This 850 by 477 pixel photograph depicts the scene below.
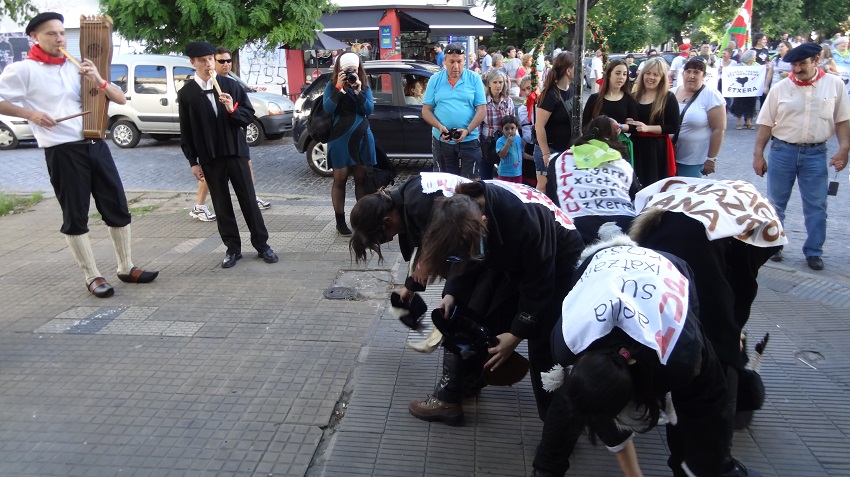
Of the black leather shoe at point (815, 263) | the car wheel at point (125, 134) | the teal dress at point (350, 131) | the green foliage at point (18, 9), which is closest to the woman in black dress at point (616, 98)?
the black leather shoe at point (815, 263)

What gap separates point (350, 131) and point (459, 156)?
1.12 meters

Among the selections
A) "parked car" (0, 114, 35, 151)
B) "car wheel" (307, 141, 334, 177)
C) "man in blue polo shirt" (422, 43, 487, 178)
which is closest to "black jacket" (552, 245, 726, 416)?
"man in blue polo shirt" (422, 43, 487, 178)

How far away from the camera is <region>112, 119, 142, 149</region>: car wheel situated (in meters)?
13.4

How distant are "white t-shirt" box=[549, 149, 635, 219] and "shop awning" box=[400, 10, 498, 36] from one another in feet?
64.4

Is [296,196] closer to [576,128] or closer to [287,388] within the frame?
[576,128]

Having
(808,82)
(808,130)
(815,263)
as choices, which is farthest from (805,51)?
(815,263)

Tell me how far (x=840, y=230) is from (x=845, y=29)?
107ft

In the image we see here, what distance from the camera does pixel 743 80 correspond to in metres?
13.4

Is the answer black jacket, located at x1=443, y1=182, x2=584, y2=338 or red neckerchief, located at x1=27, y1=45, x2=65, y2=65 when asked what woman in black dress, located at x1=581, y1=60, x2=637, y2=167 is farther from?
red neckerchief, located at x1=27, y1=45, x2=65, y2=65

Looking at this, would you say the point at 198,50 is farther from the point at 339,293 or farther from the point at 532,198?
the point at 532,198

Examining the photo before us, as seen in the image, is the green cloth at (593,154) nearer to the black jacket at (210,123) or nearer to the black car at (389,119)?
the black jacket at (210,123)

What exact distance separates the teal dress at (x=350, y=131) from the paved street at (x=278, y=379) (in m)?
0.85

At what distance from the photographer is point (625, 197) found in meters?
3.45

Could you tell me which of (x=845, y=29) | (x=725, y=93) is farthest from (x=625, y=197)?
(x=845, y=29)
